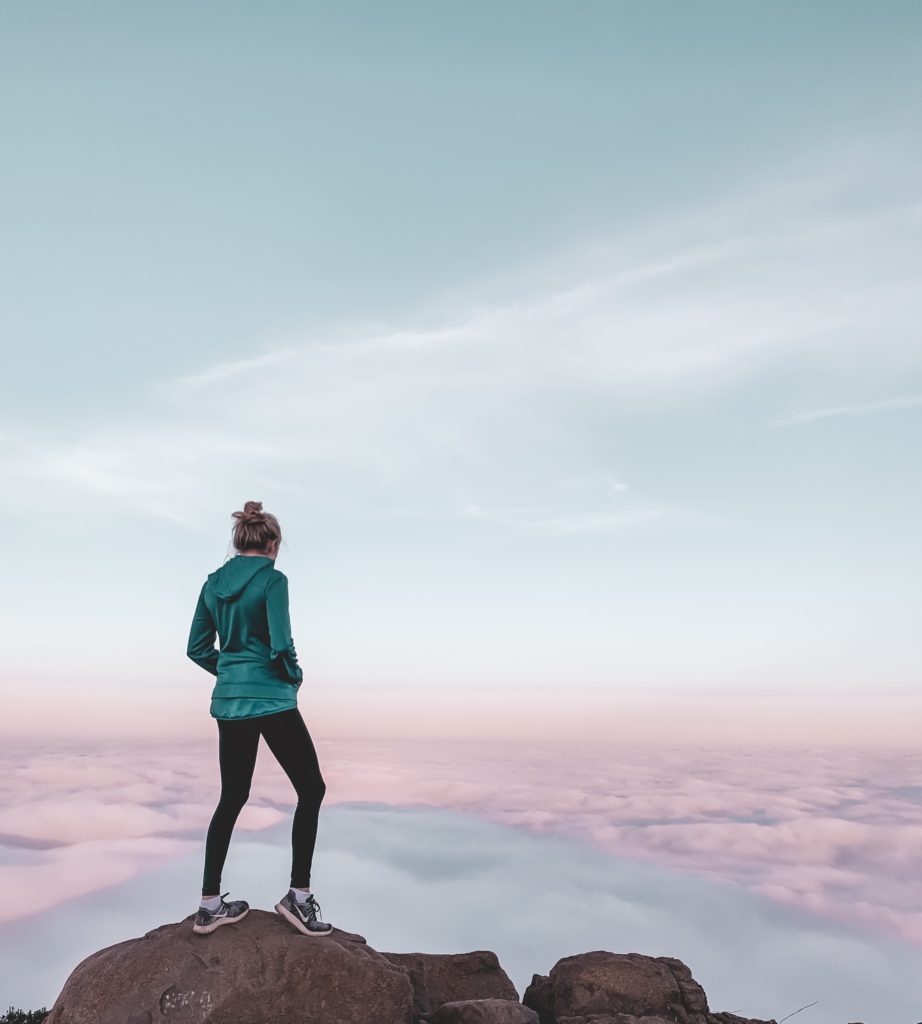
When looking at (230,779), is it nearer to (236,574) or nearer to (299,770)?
(299,770)

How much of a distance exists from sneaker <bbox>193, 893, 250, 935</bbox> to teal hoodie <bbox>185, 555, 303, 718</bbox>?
6.62ft

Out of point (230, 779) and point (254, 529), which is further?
point (254, 529)

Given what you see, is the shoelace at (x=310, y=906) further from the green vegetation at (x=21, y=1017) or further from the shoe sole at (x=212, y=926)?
the green vegetation at (x=21, y=1017)

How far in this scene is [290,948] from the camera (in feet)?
29.0

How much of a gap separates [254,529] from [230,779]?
2354 millimetres

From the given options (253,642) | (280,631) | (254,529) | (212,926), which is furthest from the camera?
(212,926)

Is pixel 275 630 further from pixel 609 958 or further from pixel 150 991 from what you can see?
pixel 609 958

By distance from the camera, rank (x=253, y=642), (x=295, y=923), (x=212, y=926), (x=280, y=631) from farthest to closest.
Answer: (x=295, y=923) < (x=212, y=926) < (x=253, y=642) < (x=280, y=631)

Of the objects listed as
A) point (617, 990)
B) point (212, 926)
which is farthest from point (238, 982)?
point (617, 990)

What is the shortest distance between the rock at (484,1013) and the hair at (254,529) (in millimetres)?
5077

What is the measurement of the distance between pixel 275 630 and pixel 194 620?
1.16m

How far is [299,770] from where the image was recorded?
28.1ft

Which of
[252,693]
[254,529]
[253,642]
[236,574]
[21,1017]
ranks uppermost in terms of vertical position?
[254,529]

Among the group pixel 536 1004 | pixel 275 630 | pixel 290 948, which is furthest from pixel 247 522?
pixel 536 1004
